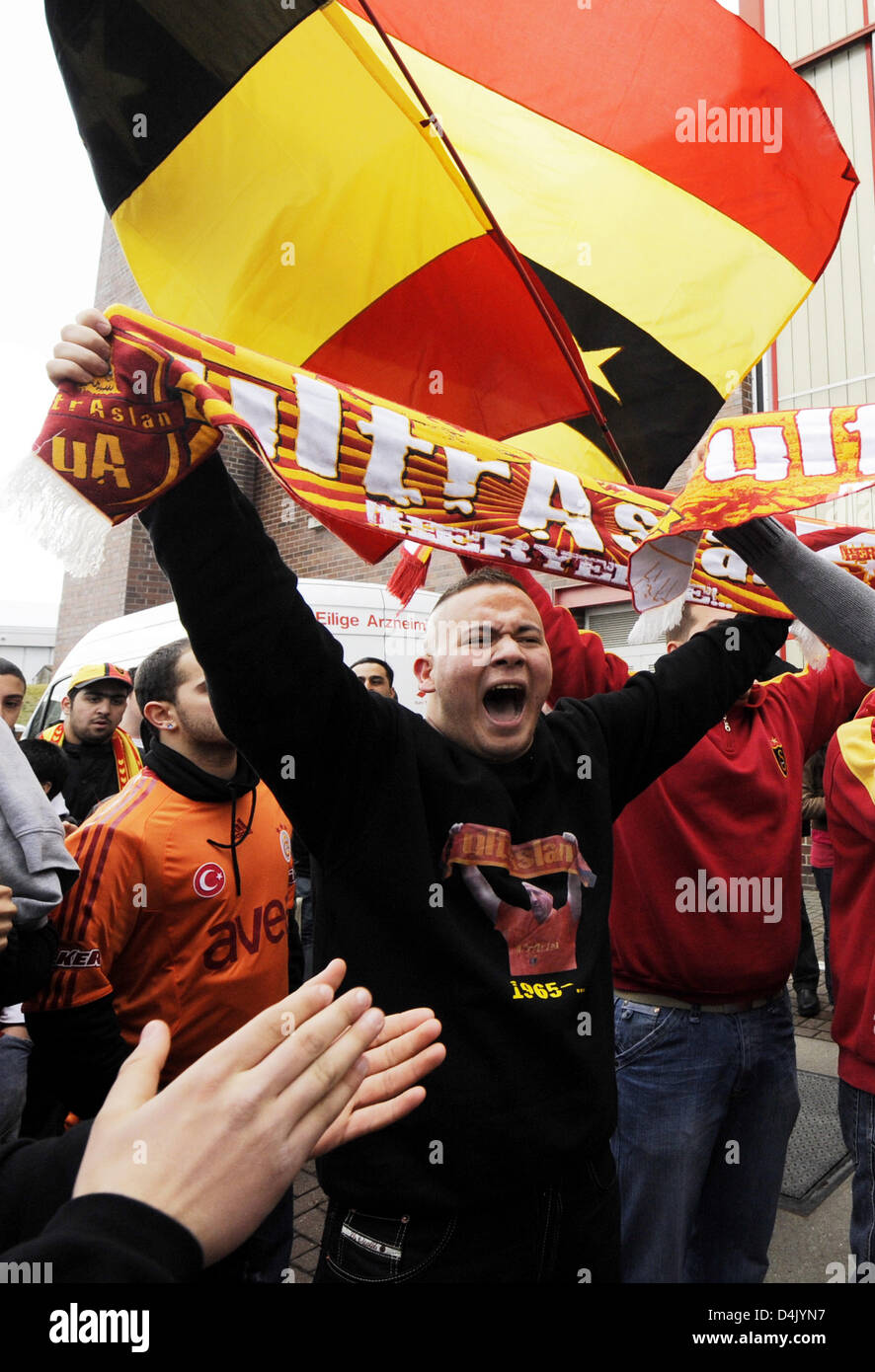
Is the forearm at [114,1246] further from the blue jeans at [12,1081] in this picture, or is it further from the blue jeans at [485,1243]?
the blue jeans at [12,1081]

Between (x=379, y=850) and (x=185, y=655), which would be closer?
(x=379, y=850)

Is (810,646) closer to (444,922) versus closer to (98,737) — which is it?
(444,922)

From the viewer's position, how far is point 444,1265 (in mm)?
1213

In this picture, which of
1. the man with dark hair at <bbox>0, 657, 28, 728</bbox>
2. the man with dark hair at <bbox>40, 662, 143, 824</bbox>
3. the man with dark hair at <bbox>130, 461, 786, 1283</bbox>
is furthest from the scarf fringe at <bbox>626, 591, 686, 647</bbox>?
the man with dark hair at <bbox>40, 662, 143, 824</bbox>

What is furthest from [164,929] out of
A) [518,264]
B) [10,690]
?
[10,690]

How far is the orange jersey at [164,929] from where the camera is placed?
182 centimetres

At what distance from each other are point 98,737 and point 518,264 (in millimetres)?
3036

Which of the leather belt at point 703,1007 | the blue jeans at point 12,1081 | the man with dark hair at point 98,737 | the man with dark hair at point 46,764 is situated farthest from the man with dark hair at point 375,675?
the blue jeans at point 12,1081

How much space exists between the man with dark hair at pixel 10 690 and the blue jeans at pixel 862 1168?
11.3 feet

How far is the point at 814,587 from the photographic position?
1.60 meters

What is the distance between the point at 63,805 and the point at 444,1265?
3.18m

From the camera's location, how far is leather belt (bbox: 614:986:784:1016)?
80.1 inches
